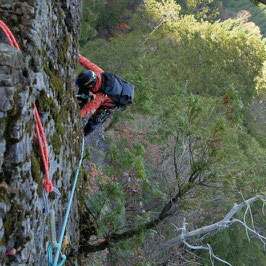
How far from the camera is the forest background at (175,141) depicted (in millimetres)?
3734

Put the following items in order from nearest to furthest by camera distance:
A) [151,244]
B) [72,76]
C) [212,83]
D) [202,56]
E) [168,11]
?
[72,76] < [151,244] < [212,83] < [202,56] < [168,11]

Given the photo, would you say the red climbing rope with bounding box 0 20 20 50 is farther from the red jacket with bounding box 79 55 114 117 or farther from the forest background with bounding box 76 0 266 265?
the forest background with bounding box 76 0 266 265

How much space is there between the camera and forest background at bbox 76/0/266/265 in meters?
3.73

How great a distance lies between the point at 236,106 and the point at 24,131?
9.74ft

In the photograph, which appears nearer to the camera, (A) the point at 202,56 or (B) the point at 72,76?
(B) the point at 72,76

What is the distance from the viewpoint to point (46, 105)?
2.06 metres

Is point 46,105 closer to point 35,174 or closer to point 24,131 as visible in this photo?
point 24,131

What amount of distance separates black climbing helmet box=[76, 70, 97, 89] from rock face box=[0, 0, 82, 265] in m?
0.68

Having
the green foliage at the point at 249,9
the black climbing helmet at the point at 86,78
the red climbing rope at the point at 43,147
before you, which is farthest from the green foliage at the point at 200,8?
the red climbing rope at the point at 43,147

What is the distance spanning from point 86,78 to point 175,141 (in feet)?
10.6

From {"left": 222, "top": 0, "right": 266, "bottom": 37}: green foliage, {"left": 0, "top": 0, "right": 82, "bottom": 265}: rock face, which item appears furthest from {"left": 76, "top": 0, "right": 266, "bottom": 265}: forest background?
{"left": 222, "top": 0, "right": 266, "bottom": 37}: green foliage

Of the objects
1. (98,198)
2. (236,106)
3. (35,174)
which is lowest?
(98,198)

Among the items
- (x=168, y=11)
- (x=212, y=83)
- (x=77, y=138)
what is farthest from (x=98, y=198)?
(x=168, y=11)

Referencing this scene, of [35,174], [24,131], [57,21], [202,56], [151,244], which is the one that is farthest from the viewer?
[202,56]
